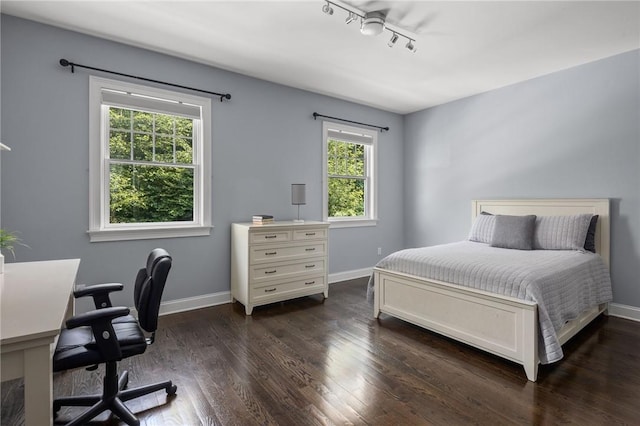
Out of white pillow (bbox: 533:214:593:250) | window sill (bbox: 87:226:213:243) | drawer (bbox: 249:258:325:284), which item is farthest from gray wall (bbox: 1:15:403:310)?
white pillow (bbox: 533:214:593:250)

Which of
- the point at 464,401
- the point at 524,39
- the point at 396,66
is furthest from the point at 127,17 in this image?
the point at 464,401

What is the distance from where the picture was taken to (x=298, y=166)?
4285 mm

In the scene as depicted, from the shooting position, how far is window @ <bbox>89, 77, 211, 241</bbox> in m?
Result: 2.98

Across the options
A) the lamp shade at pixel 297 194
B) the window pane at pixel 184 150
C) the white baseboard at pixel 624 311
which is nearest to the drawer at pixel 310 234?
the lamp shade at pixel 297 194

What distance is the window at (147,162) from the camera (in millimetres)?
2980

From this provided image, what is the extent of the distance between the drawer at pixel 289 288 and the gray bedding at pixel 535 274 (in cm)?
95

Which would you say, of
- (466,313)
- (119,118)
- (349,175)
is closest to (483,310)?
(466,313)

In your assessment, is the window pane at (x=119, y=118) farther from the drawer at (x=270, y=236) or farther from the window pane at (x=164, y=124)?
the drawer at (x=270, y=236)

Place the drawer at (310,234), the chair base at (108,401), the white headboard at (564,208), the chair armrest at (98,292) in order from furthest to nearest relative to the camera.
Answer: the drawer at (310,234)
the white headboard at (564,208)
the chair armrest at (98,292)
the chair base at (108,401)

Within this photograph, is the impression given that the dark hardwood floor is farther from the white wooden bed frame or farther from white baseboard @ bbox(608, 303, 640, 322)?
white baseboard @ bbox(608, 303, 640, 322)

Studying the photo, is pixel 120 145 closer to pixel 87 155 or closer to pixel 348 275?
pixel 87 155

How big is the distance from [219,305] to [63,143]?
2127 millimetres

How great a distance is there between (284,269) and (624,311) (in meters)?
3.49

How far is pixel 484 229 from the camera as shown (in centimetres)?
381
